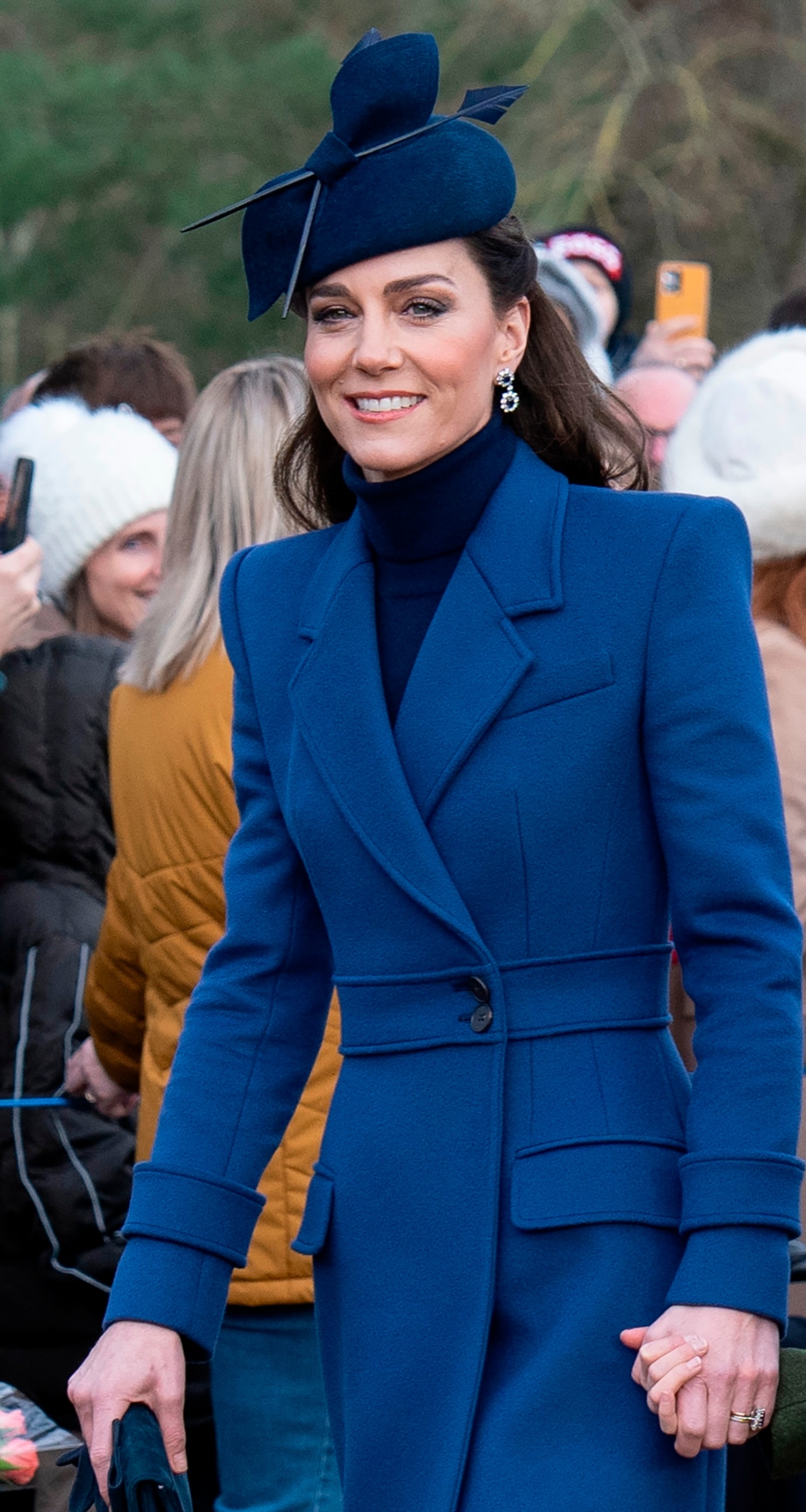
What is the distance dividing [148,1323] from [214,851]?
4.31 ft

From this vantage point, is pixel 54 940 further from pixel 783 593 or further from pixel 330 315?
pixel 330 315

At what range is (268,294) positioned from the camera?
7.91 ft

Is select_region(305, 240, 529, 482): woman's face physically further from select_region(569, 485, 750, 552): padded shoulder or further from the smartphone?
the smartphone

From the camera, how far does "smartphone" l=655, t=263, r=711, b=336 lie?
6.38 metres

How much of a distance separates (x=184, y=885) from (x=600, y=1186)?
151cm

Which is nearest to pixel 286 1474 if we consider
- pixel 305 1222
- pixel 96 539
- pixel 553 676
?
pixel 305 1222

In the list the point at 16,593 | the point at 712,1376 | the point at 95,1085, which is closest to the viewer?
the point at 712,1376

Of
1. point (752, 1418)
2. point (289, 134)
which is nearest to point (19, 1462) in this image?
point (752, 1418)

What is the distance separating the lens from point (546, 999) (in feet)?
7.24

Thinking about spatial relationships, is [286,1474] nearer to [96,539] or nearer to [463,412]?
[463,412]

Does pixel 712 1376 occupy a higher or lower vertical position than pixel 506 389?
lower

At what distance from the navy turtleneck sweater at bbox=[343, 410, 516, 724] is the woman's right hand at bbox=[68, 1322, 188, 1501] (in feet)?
2.21

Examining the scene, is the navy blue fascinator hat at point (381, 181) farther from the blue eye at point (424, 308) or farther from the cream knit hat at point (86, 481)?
the cream knit hat at point (86, 481)

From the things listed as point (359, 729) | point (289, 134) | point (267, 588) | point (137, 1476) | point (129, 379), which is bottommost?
point (137, 1476)
